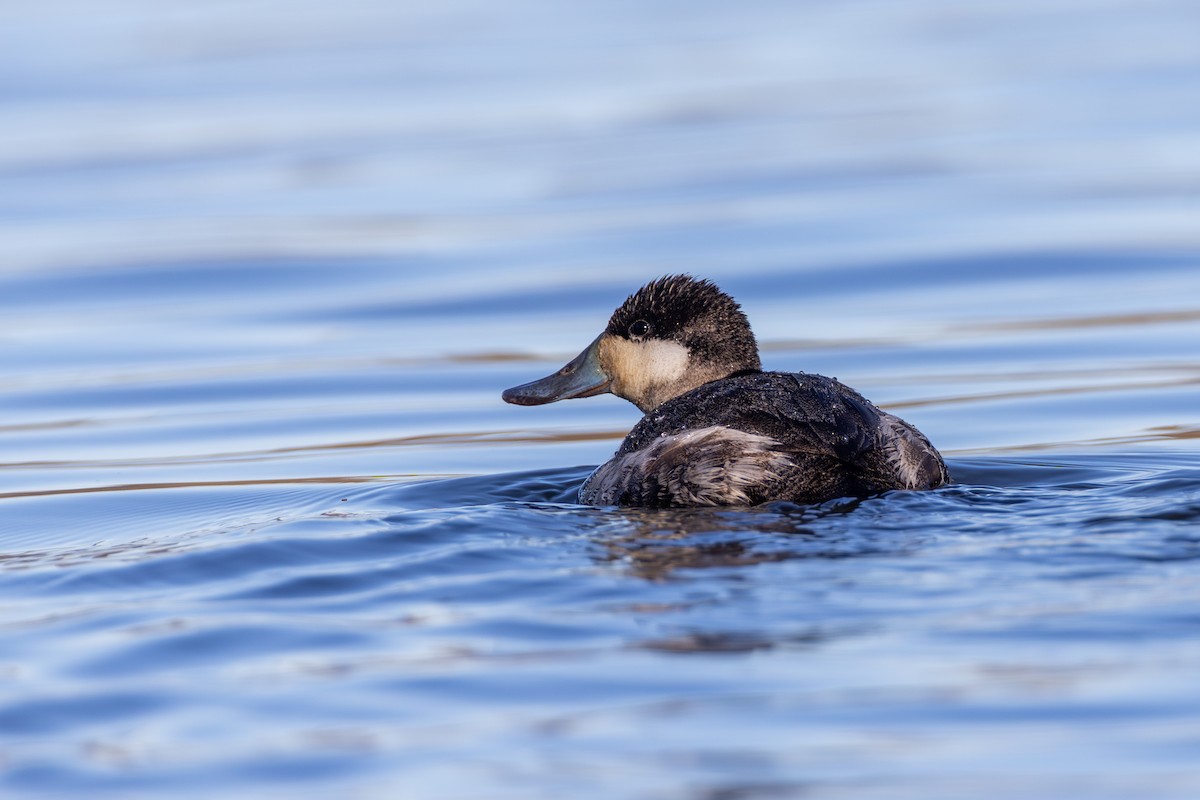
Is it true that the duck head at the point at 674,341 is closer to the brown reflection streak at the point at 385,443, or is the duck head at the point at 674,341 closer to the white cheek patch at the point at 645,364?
the white cheek patch at the point at 645,364

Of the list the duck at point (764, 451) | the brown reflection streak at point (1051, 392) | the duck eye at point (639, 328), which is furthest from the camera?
the brown reflection streak at point (1051, 392)

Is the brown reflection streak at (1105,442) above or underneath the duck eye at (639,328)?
underneath

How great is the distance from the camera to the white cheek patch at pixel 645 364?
7238 mm

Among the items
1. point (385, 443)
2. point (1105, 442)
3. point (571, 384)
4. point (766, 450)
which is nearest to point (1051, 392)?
point (1105, 442)

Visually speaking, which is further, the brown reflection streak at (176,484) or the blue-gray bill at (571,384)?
the brown reflection streak at (176,484)

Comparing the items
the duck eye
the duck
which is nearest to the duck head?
the duck eye

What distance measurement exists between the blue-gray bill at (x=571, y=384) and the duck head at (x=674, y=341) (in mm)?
92

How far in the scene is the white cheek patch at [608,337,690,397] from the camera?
23.7ft

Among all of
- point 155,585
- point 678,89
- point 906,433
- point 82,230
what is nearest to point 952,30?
point 678,89

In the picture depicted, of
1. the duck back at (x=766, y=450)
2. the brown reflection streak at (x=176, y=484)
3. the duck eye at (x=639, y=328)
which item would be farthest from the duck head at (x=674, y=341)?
the brown reflection streak at (x=176, y=484)

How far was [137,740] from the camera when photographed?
4270 mm

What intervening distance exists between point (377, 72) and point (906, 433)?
14.4 meters

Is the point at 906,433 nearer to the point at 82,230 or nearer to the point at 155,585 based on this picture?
the point at 155,585

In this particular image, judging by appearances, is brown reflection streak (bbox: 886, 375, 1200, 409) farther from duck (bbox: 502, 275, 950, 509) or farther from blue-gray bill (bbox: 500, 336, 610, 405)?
duck (bbox: 502, 275, 950, 509)
